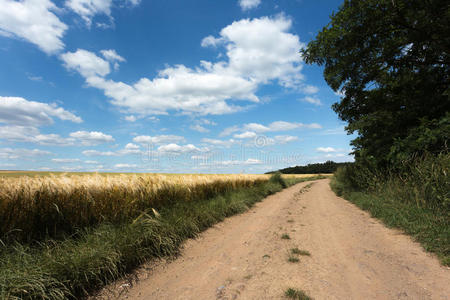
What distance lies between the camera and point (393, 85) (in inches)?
357

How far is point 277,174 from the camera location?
74.2 feet

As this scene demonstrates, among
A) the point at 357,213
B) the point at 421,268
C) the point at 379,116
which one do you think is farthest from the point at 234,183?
the point at 421,268

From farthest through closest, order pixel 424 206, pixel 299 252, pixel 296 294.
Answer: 1. pixel 424 206
2. pixel 299 252
3. pixel 296 294

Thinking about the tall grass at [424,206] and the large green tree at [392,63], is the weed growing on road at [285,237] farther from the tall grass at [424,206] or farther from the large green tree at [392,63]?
the large green tree at [392,63]

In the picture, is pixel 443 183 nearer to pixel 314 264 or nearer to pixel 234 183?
pixel 314 264

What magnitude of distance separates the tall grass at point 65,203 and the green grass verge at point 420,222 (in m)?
6.48

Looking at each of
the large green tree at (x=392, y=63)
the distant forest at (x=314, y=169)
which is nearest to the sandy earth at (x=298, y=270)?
the large green tree at (x=392, y=63)

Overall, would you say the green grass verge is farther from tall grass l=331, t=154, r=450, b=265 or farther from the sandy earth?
the sandy earth

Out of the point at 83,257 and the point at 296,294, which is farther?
the point at 83,257

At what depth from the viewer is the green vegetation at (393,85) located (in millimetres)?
6812

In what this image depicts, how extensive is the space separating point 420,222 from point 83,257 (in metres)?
7.60

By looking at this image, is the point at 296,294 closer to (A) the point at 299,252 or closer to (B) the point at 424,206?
(A) the point at 299,252

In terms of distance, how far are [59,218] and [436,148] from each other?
1181cm

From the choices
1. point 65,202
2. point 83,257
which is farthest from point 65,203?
point 83,257
